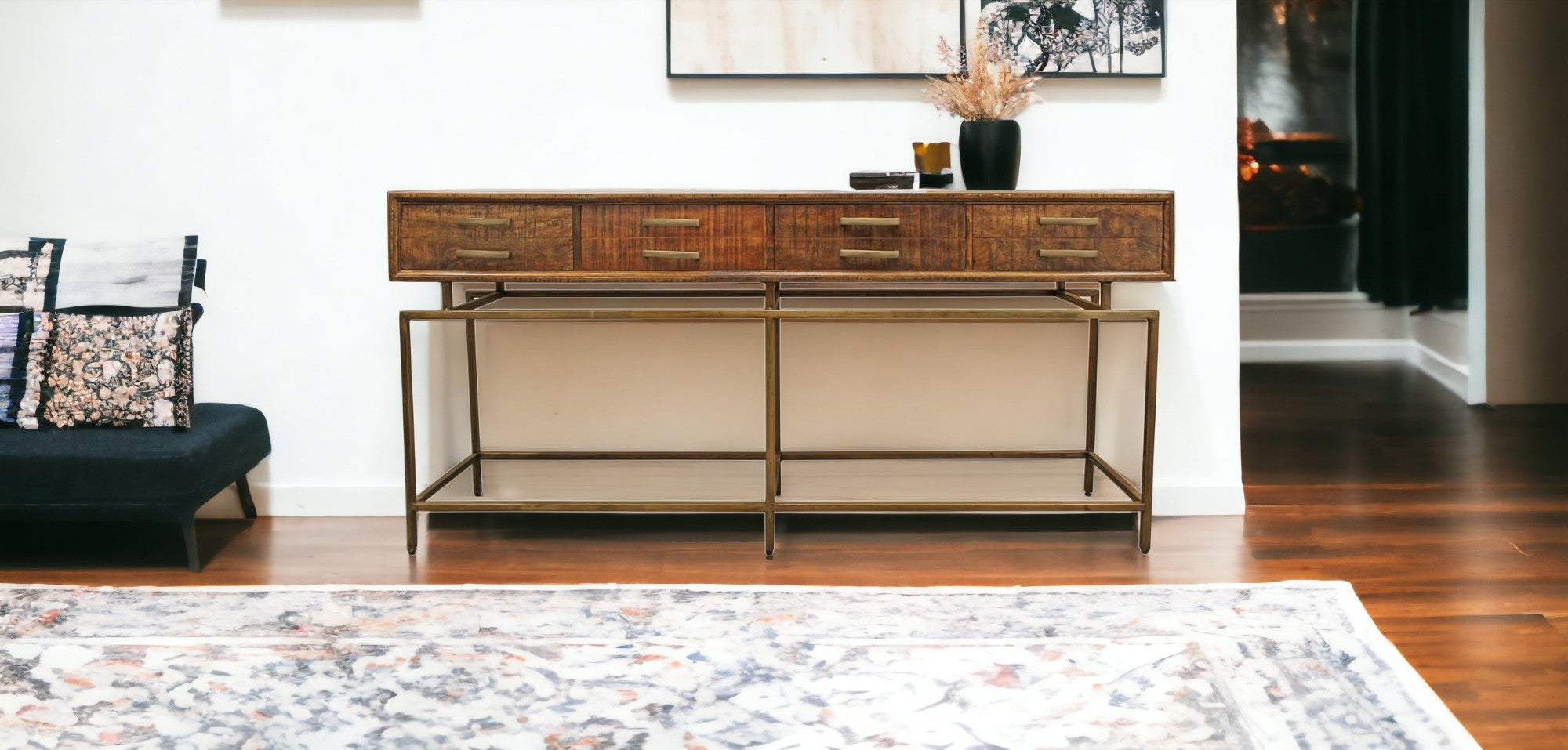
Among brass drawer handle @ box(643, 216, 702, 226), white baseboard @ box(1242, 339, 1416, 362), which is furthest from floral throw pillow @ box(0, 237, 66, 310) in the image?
white baseboard @ box(1242, 339, 1416, 362)

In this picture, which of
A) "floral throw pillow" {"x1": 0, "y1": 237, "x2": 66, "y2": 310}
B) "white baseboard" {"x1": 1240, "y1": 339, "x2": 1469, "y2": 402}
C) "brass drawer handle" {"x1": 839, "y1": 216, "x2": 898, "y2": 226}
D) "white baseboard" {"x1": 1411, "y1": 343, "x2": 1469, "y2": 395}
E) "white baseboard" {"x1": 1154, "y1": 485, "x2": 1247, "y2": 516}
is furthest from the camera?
"white baseboard" {"x1": 1240, "y1": 339, "x2": 1469, "y2": 402}

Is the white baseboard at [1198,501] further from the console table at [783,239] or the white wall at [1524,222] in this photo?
the white wall at [1524,222]

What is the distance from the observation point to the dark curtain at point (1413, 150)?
5.34 metres

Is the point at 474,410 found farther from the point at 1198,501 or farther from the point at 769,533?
the point at 1198,501

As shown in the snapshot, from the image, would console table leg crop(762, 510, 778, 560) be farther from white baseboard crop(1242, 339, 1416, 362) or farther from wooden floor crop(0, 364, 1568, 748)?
white baseboard crop(1242, 339, 1416, 362)

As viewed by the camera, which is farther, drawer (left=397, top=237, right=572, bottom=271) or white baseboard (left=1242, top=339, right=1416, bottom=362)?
white baseboard (left=1242, top=339, right=1416, bottom=362)

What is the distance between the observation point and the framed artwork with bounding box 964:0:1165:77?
10.5ft

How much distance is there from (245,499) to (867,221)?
1.74 meters

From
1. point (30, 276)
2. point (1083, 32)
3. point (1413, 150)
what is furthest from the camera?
point (1413, 150)

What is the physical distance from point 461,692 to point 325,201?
1.60m

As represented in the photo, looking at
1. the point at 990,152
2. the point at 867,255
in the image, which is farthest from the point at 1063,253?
the point at 867,255

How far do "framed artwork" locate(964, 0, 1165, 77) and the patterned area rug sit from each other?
51.2 inches

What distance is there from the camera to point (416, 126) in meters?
3.27

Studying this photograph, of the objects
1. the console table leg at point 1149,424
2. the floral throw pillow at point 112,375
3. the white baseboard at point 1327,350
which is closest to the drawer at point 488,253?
the floral throw pillow at point 112,375
